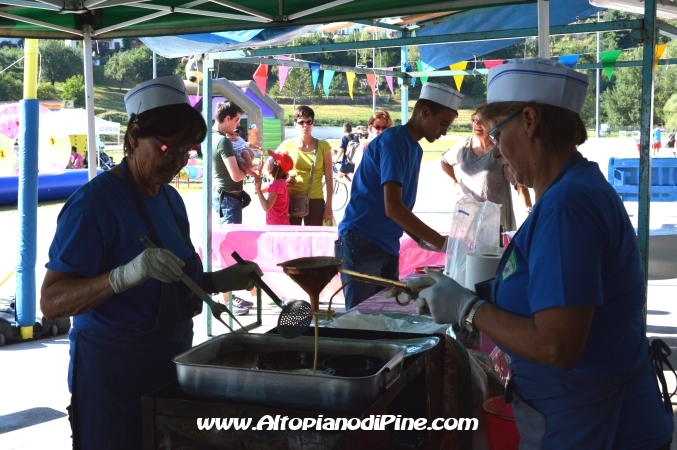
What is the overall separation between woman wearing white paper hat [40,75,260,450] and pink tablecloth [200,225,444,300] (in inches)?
138

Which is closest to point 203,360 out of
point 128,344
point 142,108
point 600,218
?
point 128,344

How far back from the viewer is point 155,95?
1969 millimetres

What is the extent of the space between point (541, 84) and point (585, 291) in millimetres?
433

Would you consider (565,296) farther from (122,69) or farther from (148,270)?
(122,69)

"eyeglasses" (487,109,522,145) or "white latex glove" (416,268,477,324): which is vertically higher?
"eyeglasses" (487,109,522,145)

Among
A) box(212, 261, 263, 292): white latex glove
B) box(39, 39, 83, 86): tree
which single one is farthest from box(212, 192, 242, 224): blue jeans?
box(39, 39, 83, 86): tree

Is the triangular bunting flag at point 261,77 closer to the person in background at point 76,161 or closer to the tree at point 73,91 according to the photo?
the person in background at point 76,161

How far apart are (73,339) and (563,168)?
1.35 m

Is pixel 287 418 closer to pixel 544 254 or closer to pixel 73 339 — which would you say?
pixel 544 254

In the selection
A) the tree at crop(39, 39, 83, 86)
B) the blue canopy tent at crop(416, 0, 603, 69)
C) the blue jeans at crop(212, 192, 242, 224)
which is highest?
the tree at crop(39, 39, 83, 86)

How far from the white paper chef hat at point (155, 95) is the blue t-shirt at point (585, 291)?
109cm

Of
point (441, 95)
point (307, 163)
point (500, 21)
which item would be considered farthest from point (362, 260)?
point (500, 21)

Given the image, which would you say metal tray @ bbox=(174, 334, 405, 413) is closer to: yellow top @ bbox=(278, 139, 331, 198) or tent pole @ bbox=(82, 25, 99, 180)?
tent pole @ bbox=(82, 25, 99, 180)

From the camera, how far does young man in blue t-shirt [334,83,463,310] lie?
3.15 metres
